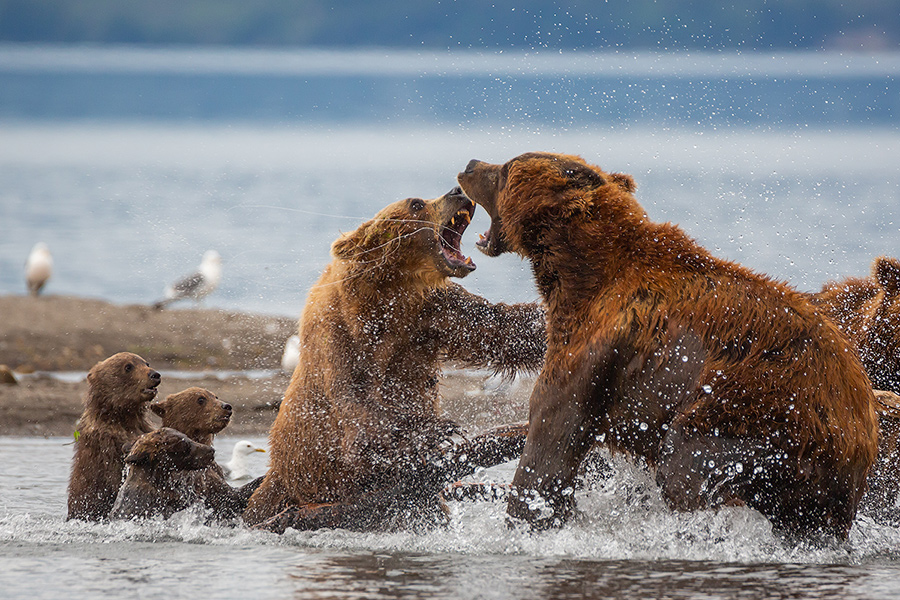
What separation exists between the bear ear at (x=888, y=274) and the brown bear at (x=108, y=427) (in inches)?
150

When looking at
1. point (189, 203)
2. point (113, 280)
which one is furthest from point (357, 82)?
point (113, 280)

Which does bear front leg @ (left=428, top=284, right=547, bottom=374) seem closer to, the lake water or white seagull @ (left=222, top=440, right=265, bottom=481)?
the lake water

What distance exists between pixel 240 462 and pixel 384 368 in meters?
2.55

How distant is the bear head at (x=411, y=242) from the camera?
20.8 feet

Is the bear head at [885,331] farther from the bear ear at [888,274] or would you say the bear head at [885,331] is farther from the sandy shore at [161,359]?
the sandy shore at [161,359]

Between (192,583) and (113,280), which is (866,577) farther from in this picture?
(113,280)

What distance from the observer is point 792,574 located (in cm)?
480

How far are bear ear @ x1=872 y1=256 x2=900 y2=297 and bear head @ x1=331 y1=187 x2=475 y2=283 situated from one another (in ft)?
6.43

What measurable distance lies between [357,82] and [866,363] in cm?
15869

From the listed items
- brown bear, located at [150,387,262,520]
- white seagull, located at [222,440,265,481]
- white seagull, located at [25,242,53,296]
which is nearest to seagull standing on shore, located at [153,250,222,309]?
white seagull, located at [25,242,53,296]

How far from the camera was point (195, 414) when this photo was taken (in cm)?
708

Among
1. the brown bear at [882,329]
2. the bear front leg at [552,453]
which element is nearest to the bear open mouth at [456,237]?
the bear front leg at [552,453]

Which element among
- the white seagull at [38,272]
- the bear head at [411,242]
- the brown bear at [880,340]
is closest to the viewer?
the brown bear at [880,340]

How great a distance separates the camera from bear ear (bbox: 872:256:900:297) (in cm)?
610
